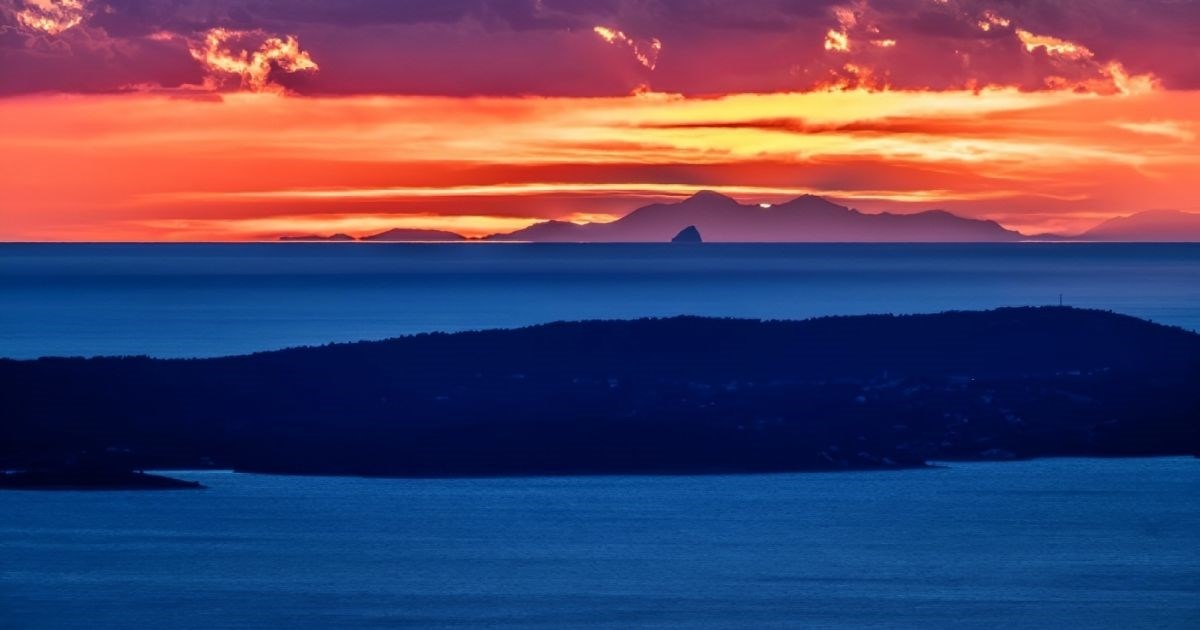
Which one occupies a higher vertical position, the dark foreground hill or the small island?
the dark foreground hill

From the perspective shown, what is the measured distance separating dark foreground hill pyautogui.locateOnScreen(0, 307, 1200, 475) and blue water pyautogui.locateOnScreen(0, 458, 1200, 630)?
2.06 metres

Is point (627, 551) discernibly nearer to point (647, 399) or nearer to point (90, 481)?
point (90, 481)

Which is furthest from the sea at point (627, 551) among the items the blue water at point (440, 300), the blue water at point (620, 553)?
the blue water at point (440, 300)

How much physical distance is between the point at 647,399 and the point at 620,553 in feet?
54.2

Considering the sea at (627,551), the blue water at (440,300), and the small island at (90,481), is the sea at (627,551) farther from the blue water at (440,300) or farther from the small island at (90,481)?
the blue water at (440,300)

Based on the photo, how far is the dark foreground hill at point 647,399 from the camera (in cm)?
3947

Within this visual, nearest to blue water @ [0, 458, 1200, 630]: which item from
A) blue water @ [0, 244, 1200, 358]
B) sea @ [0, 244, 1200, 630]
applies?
sea @ [0, 244, 1200, 630]

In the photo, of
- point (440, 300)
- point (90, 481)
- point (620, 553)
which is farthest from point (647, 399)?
point (440, 300)

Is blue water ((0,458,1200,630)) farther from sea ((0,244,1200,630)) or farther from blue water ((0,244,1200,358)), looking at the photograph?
blue water ((0,244,1200,358))

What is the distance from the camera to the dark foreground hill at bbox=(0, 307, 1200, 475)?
1554 inches

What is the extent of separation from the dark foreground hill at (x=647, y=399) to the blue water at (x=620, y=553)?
2.06 meters

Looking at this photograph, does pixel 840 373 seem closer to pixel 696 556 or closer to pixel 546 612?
pixel 696 556

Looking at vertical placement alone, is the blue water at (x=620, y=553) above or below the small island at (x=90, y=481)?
below

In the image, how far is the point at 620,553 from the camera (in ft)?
97.8
